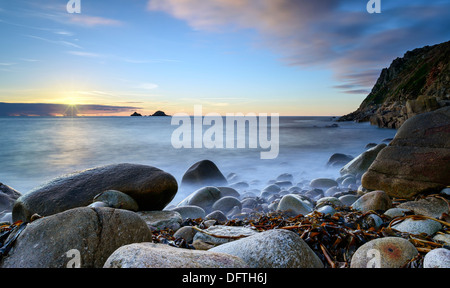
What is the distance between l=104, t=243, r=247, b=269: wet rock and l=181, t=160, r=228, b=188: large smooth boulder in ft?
22.8

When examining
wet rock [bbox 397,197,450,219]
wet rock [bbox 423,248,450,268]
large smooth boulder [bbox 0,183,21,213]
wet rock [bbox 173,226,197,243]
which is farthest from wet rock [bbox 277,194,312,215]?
large smooth boulder [bbox 0,183,21,213]

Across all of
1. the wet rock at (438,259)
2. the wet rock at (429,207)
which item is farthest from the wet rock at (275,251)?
the wet rock at (429,207)

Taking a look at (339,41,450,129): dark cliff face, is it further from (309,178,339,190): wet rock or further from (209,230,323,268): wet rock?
(209,230,323,268): wet rock

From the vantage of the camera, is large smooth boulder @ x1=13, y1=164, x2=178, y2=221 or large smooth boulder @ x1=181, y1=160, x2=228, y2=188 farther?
large smooth boulder @ x1=181, y1=160, x2=228, y2=188

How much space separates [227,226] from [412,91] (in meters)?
53.8

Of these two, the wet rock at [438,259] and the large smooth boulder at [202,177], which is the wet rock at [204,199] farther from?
the wet rock at [438,259]

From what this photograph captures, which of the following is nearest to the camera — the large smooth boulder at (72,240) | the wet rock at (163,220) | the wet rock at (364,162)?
the large smooth boulder at (72,240)

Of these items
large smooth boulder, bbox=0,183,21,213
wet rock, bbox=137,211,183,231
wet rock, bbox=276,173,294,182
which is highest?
wet rock, bbox=137,211,183,231

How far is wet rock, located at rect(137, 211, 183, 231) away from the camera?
3.65 meters

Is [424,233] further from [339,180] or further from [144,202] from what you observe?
[339,180]

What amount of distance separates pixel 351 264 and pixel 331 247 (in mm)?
306

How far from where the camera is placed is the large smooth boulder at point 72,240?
186 centimetres

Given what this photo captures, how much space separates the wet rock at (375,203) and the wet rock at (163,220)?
8.94ft

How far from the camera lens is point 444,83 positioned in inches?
1341
